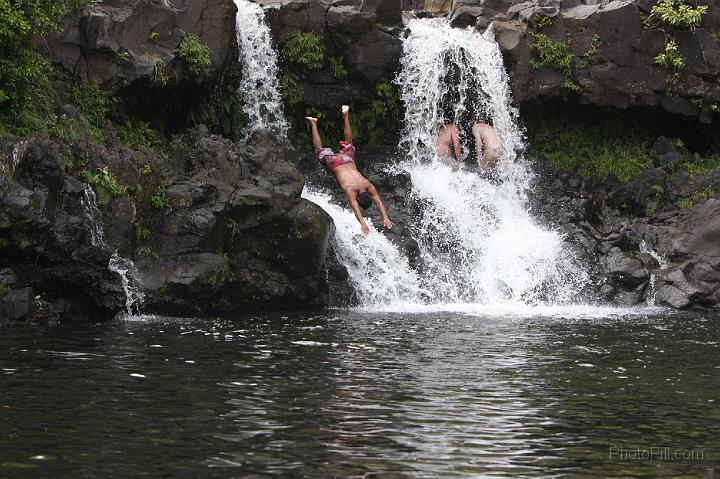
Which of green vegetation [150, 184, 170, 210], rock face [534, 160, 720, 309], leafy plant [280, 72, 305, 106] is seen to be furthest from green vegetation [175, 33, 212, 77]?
rock face [534, 160, 720, 309]

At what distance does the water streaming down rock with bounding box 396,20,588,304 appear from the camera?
20781 millimetres

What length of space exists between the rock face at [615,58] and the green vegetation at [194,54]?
333 inches

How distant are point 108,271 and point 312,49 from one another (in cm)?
940

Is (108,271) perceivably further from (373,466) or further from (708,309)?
(708,309)

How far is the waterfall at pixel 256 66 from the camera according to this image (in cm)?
2334

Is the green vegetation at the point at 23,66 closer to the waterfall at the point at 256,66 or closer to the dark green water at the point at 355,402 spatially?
the dark green water at the point at 355,402

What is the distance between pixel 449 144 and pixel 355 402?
16.1 meters

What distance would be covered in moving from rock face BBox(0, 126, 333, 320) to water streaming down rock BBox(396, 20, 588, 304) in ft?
12.5

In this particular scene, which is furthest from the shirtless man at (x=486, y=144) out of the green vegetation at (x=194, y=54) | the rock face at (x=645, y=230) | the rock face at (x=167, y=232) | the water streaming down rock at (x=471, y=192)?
the green vegetation at (x=194, y=54)

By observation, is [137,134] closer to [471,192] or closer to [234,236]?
[234,236]

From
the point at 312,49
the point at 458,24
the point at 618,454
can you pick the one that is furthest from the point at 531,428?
the point at 458,24

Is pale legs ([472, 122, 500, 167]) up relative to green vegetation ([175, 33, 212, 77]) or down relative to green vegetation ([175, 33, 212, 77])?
down

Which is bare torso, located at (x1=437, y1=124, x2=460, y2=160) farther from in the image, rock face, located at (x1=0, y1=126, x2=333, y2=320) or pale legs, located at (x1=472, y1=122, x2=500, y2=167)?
rock face, located at (x1=0, y1=126, x2=333, y2=320)

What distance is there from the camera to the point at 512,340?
13742 millimetres
